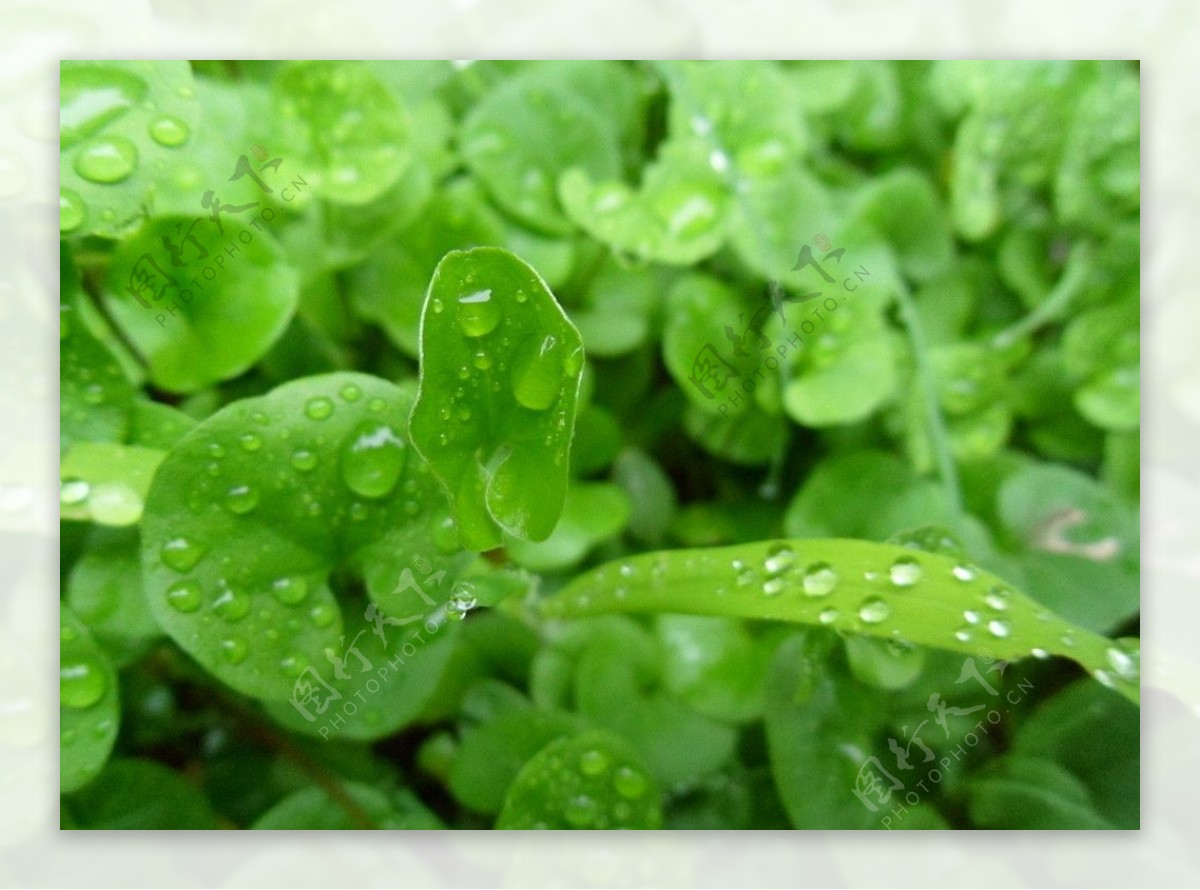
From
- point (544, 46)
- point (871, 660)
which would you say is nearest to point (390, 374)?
point (544, 46)

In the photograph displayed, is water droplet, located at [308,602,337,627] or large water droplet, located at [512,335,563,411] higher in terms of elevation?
large water droplet, located at [512,335,563,411]

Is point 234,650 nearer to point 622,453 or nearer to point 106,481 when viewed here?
point 106,481

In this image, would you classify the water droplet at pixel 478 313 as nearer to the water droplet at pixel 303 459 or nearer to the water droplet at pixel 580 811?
the water droplet at pixel 303 459

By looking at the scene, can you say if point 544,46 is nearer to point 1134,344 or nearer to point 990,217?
point 990,217

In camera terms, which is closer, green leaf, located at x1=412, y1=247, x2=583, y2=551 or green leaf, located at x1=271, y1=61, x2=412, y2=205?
green leaf, located at x1=412, y1=247, x2=583, y2=551

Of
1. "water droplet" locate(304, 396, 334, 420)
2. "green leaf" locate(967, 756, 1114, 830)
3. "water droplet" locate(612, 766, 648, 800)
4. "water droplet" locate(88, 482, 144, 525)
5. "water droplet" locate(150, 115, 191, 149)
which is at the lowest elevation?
"green leaf" locate(967, 756, 1114, 830)

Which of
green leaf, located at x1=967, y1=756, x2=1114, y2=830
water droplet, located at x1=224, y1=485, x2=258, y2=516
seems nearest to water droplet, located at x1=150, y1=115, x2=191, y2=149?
water droplet, located at x1=224, y1=485, x2=258, y2=516

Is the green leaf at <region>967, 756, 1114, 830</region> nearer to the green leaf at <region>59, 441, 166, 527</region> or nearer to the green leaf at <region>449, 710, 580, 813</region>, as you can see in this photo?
the green leaf at <region>449, 710, 580, 813</region>
